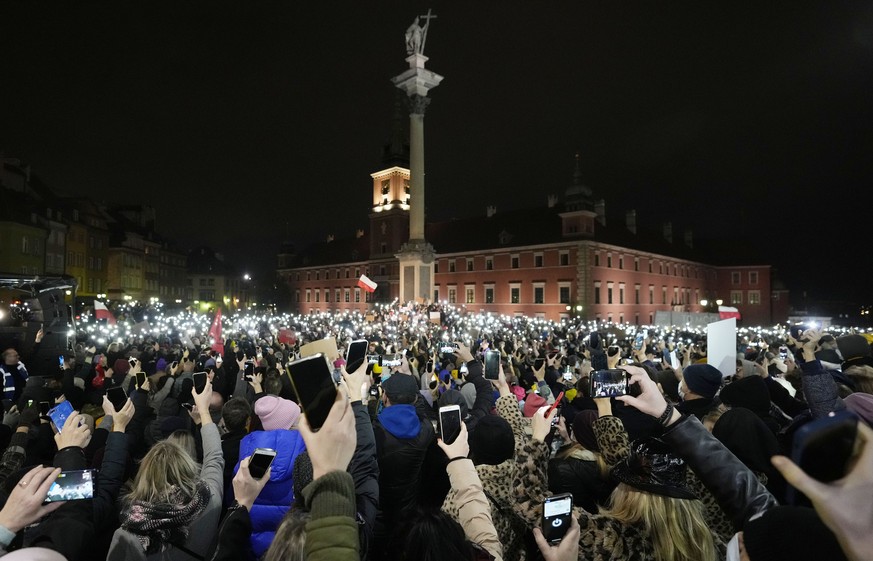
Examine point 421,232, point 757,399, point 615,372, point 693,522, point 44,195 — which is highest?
point 44,195

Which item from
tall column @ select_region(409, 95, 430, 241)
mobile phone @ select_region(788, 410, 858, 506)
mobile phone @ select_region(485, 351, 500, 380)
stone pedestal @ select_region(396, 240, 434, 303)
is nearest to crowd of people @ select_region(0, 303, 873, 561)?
mobile phone @ select_region(788, 410, 858, 506)

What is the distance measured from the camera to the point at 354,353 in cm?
389

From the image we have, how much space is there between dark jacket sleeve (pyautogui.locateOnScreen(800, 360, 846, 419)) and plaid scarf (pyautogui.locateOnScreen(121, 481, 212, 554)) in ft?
17.2

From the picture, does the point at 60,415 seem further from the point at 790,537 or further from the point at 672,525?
the point at 790,537

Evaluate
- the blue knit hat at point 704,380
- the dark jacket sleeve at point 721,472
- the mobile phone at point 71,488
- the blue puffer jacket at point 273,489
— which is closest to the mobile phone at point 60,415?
the blue puffer jacket at point 273,489

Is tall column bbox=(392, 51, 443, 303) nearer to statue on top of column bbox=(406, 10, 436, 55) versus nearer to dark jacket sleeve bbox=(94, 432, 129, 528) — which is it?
statue on top of column bbox=(406, 10, 436, 55)

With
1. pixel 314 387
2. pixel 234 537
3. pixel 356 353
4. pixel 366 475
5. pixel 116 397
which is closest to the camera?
A: pixel 314 387

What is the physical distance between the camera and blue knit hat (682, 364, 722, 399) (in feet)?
15.5

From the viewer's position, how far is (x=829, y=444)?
1.24 m

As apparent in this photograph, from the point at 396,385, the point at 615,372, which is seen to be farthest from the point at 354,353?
the point at 615,372

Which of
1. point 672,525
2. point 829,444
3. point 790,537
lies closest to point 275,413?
point 672,525

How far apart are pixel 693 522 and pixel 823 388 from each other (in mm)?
3127

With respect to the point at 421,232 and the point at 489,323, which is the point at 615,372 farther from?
the point at 421,232

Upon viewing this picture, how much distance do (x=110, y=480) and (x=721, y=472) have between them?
3932 millimetres
